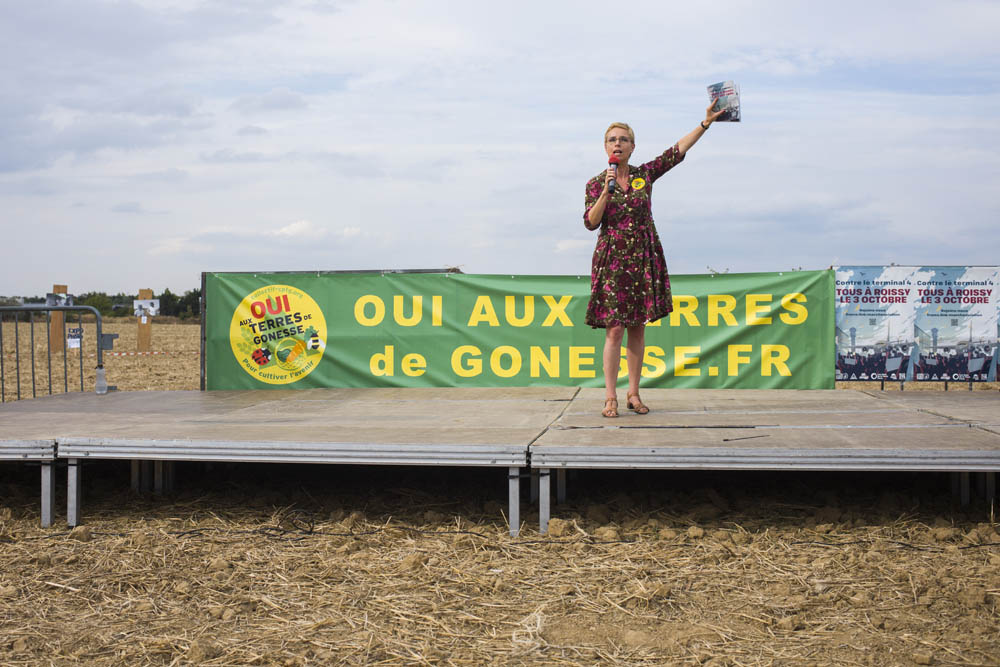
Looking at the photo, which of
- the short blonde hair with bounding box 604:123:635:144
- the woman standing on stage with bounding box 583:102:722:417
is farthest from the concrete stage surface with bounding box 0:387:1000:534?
the short blonde hair with bounding box 604:123:635:144

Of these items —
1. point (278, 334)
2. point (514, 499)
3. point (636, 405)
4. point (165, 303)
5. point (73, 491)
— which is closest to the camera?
point (514, 499)

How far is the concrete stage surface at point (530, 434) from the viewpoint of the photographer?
3.94 metres

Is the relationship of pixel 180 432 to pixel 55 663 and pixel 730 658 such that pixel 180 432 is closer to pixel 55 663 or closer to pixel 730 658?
pixel 55 663

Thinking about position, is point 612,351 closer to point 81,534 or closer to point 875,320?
point 81,534

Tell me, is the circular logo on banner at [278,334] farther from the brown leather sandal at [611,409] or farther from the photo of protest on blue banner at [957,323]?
the photo of protest on blue banner at [957,323]

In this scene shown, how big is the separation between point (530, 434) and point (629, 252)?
122 cm

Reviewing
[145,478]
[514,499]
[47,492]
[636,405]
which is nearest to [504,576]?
[514,499]

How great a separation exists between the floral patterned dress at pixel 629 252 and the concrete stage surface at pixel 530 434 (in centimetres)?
64

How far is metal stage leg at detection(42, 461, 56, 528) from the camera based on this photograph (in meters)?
4.38

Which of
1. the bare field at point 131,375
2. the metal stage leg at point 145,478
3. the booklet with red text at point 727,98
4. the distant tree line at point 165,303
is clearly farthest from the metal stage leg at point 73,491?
the distant tree line at point 165,303

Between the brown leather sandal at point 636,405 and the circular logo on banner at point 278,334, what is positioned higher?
the circular logo on banner at point 278,334

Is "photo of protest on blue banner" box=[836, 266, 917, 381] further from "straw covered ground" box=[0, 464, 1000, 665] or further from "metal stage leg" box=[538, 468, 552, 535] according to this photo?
"metal stage leg" box=[538, 468, 552, 535]

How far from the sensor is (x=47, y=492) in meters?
4.40

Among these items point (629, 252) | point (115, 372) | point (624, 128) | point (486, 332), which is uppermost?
point (624, 128)
